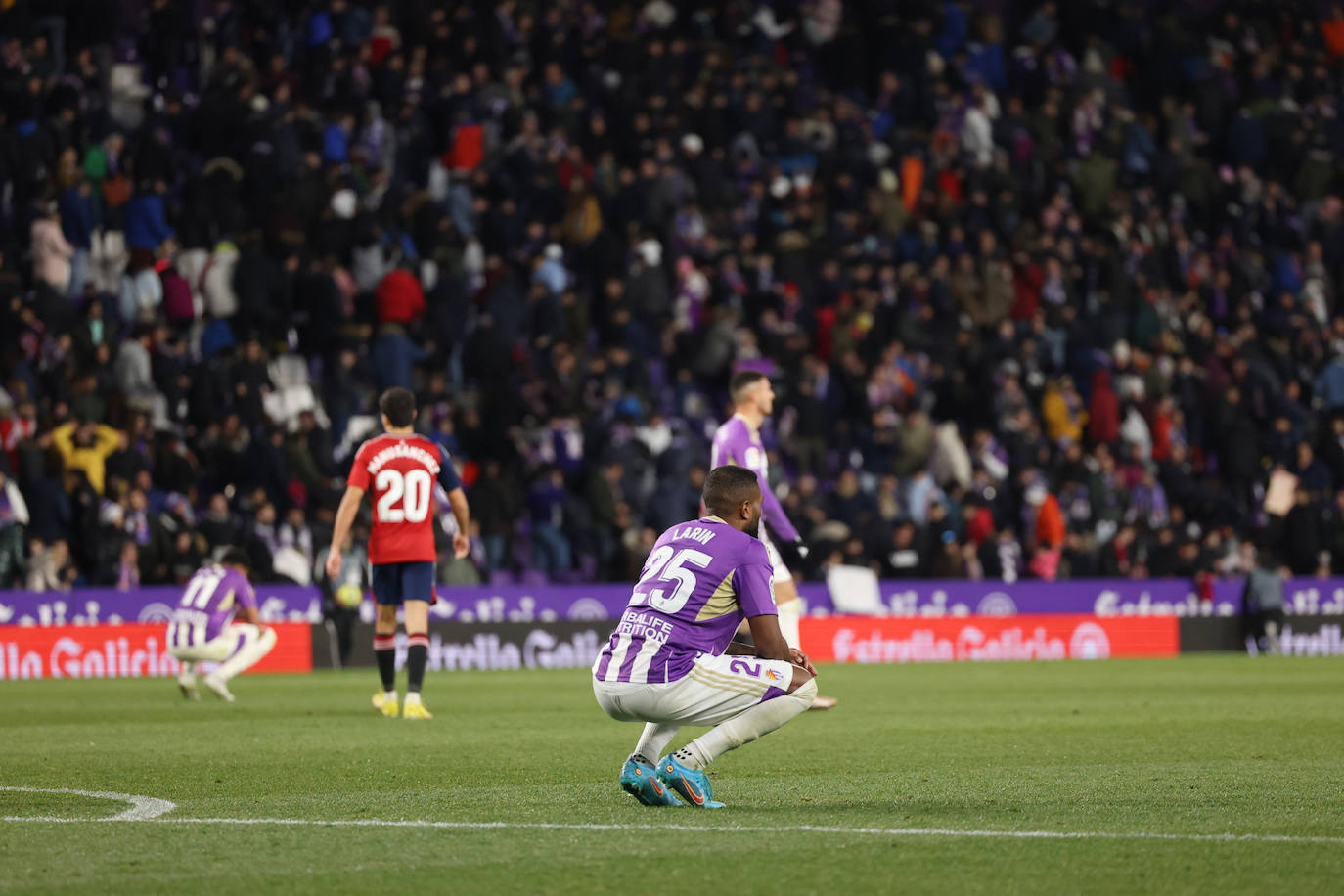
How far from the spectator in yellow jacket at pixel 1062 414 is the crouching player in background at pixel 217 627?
14475 mm

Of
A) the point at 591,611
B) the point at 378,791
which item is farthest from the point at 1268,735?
the point at 591,611

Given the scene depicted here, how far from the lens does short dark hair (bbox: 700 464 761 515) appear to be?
7.64 meters

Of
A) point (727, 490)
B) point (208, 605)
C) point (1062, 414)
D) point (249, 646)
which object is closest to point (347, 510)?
point (208, 605)

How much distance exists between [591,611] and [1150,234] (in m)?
12.5

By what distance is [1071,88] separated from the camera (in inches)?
1253

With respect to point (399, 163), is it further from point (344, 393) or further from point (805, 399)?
point (805, 399)

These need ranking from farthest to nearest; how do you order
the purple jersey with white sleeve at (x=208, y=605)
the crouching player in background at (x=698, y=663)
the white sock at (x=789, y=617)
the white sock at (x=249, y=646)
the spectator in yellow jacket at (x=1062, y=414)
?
the spectator in yellow jacket at (x=1062, y=414), the white sock at (x=249, y=646), the purple jersey with white sleeve at (x=208, y=605), the white sock at (x=789, y=617), the crouching player in background at (x=698, y=663)

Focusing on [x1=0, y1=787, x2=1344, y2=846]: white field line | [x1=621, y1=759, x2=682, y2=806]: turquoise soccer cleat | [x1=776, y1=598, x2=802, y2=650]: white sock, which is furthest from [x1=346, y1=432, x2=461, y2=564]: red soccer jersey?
[x1=621, y1=759, x2=682, y2=806]: turquoise soccer cleat

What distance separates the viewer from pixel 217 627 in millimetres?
16203

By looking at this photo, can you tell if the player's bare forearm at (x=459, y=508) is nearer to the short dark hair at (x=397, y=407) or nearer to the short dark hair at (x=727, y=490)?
the short dark hair at (x=397, y=407)

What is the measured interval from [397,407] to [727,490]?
578cm

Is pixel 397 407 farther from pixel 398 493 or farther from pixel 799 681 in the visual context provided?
pixel 799 681

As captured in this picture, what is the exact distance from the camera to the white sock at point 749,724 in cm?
751

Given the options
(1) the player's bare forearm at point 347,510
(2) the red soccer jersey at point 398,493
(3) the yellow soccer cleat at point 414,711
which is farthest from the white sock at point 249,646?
(1) the player's bare forearm at point 347,510
